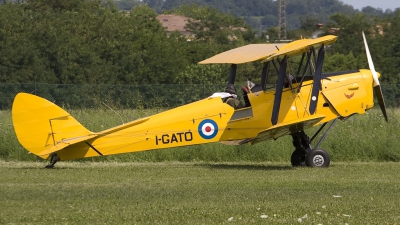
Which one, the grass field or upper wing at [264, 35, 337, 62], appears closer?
the grass field

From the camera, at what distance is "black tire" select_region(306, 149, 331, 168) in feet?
50.1

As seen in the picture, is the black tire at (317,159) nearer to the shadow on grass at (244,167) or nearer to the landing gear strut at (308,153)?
the landing gear strut at (308,153)

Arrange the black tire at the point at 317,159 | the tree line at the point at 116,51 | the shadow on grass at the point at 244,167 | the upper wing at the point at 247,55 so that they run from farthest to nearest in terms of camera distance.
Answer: the tree line at the point at 116,51 < the shadow on grass at the point at 244,167 < the black tire at the point at 317,159 < the upper wing at the point at 247,55

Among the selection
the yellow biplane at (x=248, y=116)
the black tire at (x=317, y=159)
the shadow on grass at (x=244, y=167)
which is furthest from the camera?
the shadow on grass at (x=244, y=167)

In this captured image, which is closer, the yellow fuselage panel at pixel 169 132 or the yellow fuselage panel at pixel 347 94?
the yellow fuselage panel at pixel 169 132

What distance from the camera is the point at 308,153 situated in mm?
15320

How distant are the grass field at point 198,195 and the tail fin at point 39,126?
1.60 ft

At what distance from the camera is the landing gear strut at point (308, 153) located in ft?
50.1

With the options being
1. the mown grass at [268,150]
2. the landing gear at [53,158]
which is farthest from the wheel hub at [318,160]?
the landing gear at [53,158]

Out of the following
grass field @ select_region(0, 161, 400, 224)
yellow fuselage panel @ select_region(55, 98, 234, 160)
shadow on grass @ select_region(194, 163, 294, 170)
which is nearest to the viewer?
grass field @ select_region(0, 161, 400, 224)

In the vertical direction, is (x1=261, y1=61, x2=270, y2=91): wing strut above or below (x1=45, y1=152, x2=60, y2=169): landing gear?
above

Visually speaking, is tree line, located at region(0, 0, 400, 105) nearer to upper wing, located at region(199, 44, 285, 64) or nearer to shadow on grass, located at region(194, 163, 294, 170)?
shadow on grass, located at region(194, 163, 294, 170)

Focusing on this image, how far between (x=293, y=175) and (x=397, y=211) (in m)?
4.17

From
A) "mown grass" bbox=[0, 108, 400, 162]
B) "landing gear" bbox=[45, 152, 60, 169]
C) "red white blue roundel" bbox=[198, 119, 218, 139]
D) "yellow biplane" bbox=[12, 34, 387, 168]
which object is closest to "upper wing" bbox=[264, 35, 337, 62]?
"yellow biplane" bbox=[12, 34, 387, 168]
